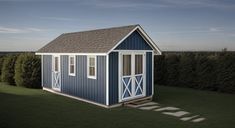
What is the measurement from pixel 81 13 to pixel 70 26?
270cm

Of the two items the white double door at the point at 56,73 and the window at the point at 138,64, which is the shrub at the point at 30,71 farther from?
the window at the point at 138,64

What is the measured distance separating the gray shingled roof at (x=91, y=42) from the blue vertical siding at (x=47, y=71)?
20.9 inches

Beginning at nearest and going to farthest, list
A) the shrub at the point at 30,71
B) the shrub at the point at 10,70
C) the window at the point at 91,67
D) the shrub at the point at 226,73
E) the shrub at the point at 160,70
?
the window at the point at 91,67 < the shrub at the point at 226,73 < the shrub at the point at 30,71 < the shrub at the point at 160,70 < the shrub at the point at 10,70

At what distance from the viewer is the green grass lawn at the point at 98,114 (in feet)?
29.3

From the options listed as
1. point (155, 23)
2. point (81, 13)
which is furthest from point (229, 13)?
point (81, 13)

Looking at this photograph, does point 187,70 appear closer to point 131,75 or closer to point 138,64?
point 138,64

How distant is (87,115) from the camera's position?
10156 millimetres

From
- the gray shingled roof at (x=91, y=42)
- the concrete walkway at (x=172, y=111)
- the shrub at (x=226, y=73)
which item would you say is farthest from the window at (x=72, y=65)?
the shrub at (x=226, y=73)

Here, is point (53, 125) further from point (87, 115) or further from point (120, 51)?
point (120, 51)

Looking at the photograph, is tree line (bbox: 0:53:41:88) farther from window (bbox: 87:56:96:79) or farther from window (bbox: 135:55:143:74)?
window (bbox: 135:55:143:74)

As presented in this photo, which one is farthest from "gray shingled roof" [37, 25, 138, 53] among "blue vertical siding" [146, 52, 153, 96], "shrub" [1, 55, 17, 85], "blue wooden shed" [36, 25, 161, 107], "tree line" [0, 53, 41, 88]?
"shrub" [1, 55, 17, 85]

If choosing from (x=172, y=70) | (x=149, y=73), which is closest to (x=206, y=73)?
(x=172, y=70)

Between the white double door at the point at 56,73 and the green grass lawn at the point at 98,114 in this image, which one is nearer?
the green grass lawn at the point at 98,114

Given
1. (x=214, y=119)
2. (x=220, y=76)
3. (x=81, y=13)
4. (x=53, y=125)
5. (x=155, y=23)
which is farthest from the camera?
(x=155, y=23)
